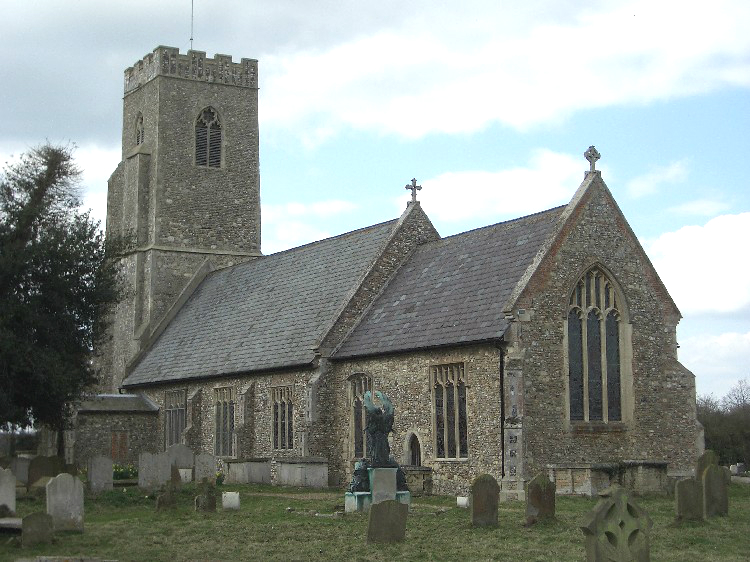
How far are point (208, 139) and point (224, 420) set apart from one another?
15846mm

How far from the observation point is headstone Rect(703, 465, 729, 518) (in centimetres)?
2091

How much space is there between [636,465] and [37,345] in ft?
53.6

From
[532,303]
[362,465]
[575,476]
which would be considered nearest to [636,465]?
[575,476]

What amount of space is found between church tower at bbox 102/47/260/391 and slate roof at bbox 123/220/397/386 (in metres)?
1.89

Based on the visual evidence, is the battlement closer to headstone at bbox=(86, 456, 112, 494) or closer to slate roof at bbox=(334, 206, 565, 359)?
slate roof at bbox=(334, 206, 565, 359)

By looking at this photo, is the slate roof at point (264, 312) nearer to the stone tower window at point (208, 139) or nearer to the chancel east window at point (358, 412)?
the chancel east window at point (358, 412)

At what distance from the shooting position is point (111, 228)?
52188 millimetres

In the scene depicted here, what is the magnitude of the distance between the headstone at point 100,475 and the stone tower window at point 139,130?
2402cm

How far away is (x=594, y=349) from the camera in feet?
96.6

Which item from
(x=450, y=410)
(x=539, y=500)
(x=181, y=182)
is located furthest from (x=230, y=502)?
(x=181, y=182)

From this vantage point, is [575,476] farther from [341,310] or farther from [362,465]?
[341,310]

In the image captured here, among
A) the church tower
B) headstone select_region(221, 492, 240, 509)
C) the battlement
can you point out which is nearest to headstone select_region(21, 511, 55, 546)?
headstone select_region(221, 492, 240, 509)

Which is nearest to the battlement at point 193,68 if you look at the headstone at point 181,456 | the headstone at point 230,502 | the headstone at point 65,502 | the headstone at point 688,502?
the headstone at point 181,456

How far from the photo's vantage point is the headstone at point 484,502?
2016 centimetres
